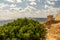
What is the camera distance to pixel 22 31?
506 inches

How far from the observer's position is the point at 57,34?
1309cm

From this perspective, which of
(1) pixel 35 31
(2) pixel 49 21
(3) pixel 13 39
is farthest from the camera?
(2) pixel 49 21

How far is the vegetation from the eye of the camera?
1274 centimetres

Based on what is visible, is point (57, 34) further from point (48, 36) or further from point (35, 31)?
point (35, 31)

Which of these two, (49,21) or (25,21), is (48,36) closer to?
(25,21)

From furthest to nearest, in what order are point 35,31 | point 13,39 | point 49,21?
point 49,21
point 35,31
point 13,39

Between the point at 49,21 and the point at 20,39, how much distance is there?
6.85m

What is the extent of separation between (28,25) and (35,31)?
2.24ft

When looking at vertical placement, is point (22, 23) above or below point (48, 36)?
above

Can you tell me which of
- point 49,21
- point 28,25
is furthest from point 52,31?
point 49,21

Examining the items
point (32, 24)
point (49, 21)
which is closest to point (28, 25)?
point (32, 24)

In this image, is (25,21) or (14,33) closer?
(14,33)

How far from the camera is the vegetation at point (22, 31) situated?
1274 centimetres

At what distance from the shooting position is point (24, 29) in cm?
1288
